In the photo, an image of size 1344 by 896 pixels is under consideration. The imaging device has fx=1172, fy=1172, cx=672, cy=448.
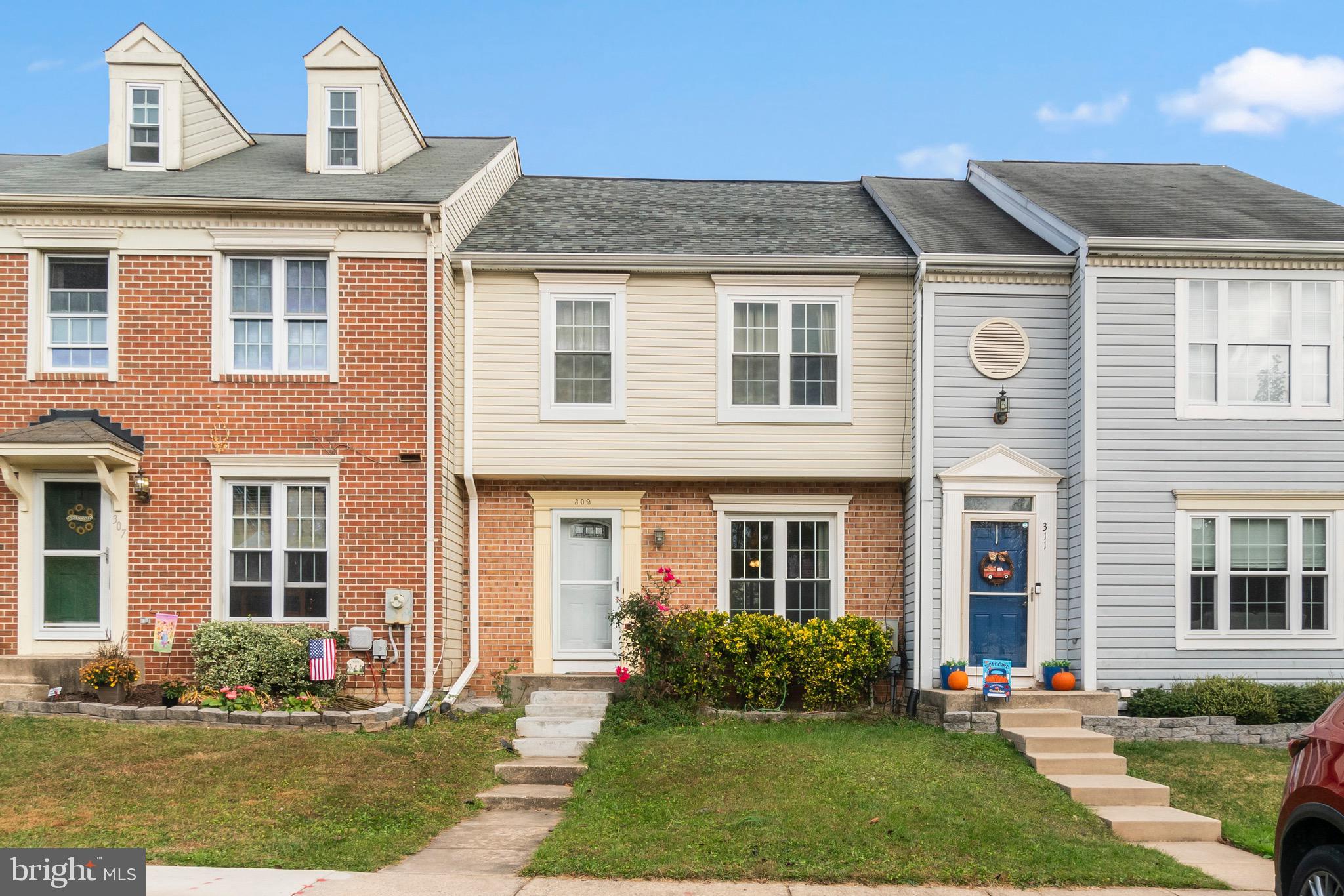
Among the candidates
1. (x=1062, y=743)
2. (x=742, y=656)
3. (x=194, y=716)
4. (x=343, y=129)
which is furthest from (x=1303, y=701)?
(x=343, y=129)

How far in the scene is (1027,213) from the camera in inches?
602

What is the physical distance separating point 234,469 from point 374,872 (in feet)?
22.8

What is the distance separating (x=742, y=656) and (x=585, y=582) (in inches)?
89.4

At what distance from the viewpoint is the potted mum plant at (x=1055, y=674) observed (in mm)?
13062

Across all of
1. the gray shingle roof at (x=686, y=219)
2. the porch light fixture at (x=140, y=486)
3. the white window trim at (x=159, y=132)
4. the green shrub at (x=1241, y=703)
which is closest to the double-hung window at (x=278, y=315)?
the porch light fixture at (x=140, y=486)

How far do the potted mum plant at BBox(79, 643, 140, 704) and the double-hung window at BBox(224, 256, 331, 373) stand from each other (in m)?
3.52

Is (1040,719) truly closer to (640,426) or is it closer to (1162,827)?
(1162,827)

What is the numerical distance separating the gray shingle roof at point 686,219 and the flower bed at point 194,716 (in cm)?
564

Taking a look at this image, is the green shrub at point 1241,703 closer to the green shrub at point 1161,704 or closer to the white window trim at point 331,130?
the green shrub at point 1161,704

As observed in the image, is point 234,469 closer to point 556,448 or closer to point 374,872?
point 556,448

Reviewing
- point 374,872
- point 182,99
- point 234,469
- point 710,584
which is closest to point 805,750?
point 710,584

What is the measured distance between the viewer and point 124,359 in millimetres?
13430

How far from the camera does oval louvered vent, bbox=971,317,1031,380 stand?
45.6 ft

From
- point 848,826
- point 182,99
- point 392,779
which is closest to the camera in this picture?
point 848,826
